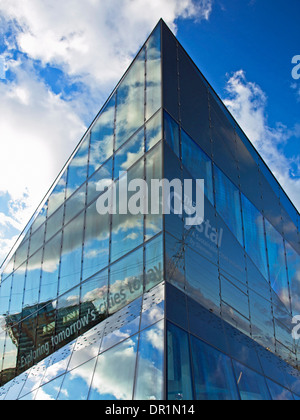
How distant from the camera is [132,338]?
1083cm

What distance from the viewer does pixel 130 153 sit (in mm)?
15086

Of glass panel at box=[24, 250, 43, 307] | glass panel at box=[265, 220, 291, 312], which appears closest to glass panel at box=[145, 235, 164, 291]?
glass panel at box=[265, 220, 291, 312]

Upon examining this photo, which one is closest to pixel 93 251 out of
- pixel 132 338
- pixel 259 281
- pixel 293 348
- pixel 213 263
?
pixel 213 263

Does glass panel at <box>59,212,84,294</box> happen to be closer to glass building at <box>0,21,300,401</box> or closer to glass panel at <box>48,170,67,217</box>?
glass building at <box>0,21,300,401</box>

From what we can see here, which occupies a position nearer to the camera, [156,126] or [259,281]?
[156,126]

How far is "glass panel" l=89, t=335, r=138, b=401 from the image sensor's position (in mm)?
9773

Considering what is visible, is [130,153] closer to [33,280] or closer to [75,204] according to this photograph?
[75,204]

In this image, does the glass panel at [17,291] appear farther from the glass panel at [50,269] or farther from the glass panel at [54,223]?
the glass panel at [54,223]

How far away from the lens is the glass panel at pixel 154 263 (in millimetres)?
11820

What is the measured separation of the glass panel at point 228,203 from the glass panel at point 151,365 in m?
6.48

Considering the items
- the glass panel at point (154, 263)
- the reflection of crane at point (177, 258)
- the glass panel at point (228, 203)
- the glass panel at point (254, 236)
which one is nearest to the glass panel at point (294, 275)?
the glass panel at point (254, 236)

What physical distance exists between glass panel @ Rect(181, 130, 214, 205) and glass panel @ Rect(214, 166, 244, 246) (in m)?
0.57

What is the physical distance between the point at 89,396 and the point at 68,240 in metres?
8.44
